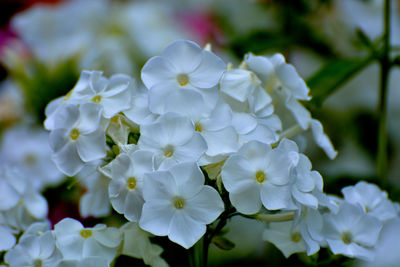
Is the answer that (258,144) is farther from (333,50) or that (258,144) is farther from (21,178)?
(333,50)

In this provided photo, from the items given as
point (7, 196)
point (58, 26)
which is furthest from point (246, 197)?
point (58, 26)

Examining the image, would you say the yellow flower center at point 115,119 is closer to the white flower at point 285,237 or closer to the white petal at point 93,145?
the white petal at point 93,145

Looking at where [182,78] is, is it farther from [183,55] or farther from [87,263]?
[87,263]

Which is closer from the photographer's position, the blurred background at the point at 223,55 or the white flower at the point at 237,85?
the white flower at the point at 237,85

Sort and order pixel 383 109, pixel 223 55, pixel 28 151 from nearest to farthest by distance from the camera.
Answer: pixel 383 109
pixel 28 151
pixel 223 55

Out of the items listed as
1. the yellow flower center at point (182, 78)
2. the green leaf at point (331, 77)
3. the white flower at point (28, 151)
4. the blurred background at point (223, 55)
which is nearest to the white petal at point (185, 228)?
the yellow flower center at point (182, 78)

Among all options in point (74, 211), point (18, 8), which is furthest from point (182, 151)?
point (18, 8)
